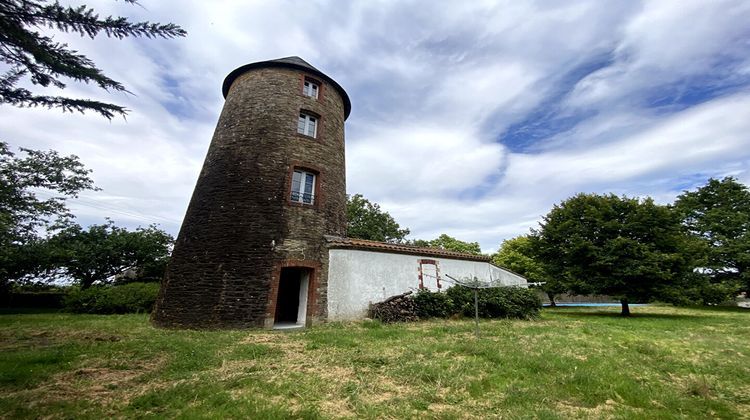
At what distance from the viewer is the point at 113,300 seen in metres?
15.5

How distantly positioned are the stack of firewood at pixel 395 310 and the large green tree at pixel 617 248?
31.4 ft

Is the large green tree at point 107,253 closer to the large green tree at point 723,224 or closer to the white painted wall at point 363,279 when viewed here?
the white painted wall at point 363,279

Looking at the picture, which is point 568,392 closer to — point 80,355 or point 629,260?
point 80,355

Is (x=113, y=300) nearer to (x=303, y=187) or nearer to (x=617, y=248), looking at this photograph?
(x=303, y=187)

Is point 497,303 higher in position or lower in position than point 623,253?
lower

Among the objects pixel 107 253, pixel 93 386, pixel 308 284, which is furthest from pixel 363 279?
pixel 107 253

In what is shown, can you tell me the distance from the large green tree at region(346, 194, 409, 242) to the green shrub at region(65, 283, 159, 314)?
15.1 metres

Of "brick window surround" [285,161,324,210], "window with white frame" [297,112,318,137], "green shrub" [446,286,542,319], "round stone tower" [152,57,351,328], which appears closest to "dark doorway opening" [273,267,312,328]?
"round stone tower" [152,57,351,328]

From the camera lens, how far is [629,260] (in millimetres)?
15086

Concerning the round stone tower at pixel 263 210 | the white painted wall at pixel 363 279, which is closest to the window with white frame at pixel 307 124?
the round stone tower at pixel 263 210

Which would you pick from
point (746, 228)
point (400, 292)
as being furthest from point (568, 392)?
point (746, 228)

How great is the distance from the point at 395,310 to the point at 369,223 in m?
16.8

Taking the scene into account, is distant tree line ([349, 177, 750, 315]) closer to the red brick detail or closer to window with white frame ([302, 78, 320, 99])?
the red brick detail

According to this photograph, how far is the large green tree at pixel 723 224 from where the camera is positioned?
22.0 meters
